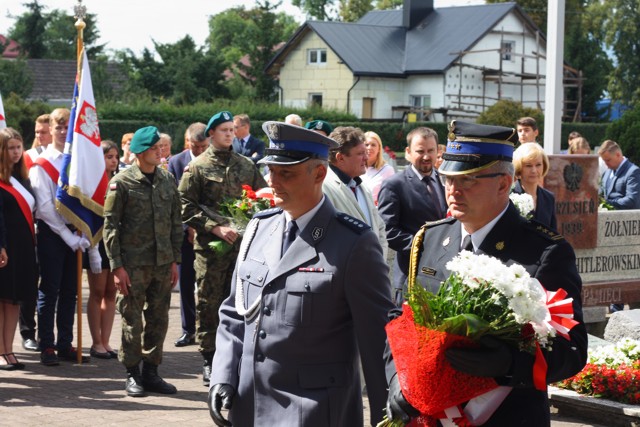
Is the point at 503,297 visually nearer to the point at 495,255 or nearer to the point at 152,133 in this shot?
the point at 495,255

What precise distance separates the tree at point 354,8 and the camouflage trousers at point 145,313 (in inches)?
3410

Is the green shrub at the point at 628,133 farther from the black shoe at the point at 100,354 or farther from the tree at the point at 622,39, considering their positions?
the tree at the point at 622,39

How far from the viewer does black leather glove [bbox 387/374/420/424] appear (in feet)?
11.6

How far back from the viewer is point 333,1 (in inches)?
4102

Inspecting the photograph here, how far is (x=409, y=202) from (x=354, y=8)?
3438 inches

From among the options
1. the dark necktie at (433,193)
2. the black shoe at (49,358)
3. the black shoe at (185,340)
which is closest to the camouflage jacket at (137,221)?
the black shoe at (49,358)

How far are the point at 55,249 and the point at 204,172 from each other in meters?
2.00

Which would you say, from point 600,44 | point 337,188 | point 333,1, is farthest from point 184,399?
point 333,1

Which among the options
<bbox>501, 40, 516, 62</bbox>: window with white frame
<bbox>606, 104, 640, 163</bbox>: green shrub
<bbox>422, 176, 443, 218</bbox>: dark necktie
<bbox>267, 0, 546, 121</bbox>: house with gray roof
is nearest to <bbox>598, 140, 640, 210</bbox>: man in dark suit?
<bbox>422, 176, 443, 218</bbox>: dark necktie

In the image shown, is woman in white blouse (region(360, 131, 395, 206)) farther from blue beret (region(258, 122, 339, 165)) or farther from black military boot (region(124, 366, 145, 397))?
blue beret (region(258, 122, 339, 165))

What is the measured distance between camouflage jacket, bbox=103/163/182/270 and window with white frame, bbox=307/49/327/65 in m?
61.0

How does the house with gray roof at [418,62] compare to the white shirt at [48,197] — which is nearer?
the white shirt at [48,197]

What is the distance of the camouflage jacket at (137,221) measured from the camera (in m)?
8.69

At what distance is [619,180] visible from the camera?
14.8 meters
